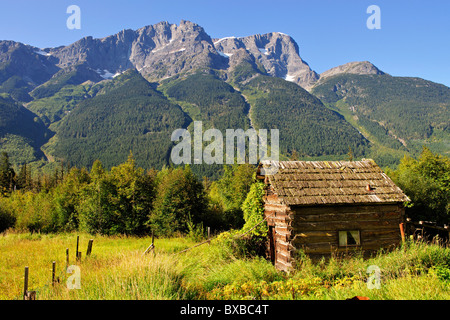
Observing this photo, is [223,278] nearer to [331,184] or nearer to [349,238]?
[349,238]

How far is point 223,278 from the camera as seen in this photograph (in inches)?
351

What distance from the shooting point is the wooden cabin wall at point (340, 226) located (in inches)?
447

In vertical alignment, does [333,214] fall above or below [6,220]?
above

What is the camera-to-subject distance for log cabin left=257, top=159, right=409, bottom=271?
11344 mm

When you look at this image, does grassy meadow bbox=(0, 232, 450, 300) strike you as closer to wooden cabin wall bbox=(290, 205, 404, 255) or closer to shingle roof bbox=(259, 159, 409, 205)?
wooden cabin wall bbox=(290, 205, 404, 255)

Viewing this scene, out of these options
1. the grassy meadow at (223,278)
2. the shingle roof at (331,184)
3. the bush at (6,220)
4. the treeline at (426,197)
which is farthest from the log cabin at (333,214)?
the bush at (6,220)

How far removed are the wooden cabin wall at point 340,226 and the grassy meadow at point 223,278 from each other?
0.62m

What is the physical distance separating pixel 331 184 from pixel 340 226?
2002 millimetres

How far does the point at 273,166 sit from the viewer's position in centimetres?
1343

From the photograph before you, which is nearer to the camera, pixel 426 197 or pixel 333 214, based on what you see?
pixel 333 214

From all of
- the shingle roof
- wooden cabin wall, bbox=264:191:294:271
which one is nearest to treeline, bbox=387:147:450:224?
the shingle roof

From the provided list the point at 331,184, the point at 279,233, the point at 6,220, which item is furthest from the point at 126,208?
the point at 331,184

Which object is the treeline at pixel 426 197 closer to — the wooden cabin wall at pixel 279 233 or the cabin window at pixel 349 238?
the cabin window at pixel 349 238

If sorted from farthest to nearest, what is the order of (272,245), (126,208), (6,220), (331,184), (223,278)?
1. (6,220)
2. (126,208)
3. (272,245)
4. (331,184)
5. (223,278)
